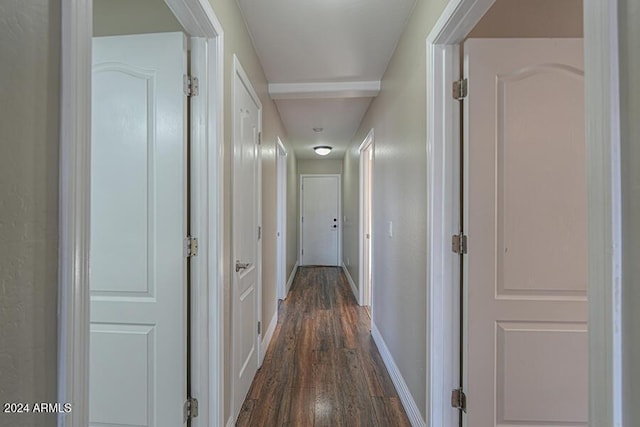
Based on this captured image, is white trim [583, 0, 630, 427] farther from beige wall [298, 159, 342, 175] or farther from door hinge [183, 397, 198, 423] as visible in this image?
beige wall [298, 159, 342, 175]

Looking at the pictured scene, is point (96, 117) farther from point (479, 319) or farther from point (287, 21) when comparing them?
point (479, 319)

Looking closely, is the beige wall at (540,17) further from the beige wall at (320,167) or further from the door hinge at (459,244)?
the beige wall at (320,167)

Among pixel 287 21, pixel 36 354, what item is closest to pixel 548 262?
pixel 36 354

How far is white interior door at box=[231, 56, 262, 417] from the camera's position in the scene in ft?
5.53

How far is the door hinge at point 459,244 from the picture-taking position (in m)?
1.35

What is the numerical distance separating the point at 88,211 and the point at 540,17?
6.00 feet

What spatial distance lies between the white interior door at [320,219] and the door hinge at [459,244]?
5027 mm

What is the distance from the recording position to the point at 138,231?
4.37ft

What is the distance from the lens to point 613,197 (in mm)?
524

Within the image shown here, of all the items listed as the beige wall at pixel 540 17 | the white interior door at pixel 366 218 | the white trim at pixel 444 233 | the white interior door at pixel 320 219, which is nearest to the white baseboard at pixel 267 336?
the white interior door at pixel 366 218

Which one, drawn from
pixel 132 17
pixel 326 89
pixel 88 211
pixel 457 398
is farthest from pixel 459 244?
pixel 326 89

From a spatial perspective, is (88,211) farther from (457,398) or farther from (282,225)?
(282,225)

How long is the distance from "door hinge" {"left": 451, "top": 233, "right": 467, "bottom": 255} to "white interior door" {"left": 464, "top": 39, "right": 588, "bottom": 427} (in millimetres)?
33

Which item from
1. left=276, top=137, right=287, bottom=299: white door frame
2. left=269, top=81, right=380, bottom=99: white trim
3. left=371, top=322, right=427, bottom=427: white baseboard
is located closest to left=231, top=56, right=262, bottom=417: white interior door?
left=269, top=81, right=380, bottom=99: white trim
